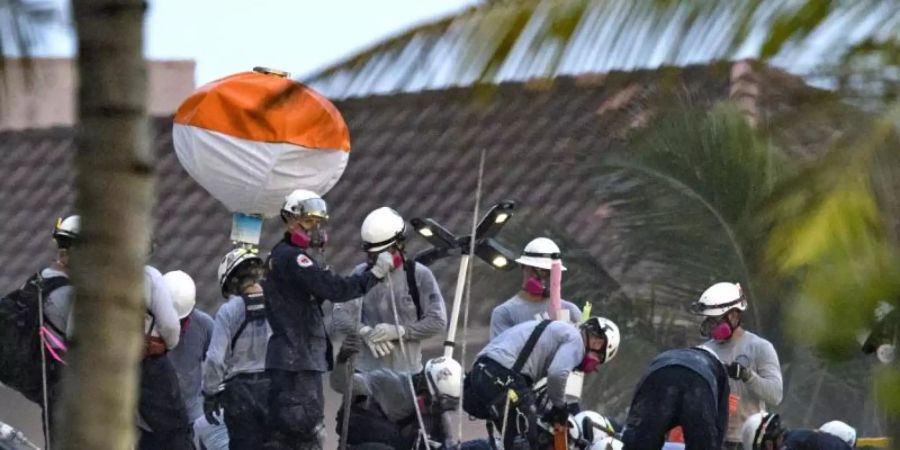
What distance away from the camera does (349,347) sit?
1266 centimetres

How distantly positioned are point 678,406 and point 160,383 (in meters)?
2.74

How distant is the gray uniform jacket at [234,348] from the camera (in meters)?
12.4

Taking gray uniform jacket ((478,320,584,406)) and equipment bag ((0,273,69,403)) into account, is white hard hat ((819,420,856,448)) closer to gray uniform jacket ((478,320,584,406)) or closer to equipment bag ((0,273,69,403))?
gray uniform jacket ((478,320,584,406))

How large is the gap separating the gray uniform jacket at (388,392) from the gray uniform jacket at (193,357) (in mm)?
1085

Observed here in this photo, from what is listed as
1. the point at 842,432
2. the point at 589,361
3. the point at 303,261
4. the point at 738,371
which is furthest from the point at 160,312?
the point at 842,432

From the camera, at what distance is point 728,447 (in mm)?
13523

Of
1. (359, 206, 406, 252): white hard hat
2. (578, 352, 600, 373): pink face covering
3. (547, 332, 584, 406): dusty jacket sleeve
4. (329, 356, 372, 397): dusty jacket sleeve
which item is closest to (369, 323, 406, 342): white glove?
(329, 356, 372, 397): dusty jacket sleeve

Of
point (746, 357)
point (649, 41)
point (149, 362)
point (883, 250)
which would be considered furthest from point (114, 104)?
point (746, 357)

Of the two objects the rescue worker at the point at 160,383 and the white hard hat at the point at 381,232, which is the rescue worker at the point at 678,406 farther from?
the rescue worker at the point at 160,383

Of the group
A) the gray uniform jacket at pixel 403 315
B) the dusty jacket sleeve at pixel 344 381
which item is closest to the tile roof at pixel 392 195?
the gray uniform jacket at pixel 403 315

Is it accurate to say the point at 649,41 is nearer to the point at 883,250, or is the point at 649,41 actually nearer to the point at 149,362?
the point at 883,250

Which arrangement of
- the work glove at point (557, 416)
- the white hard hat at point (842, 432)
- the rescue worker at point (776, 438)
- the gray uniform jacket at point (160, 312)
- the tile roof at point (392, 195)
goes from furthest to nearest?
the tile roof at point (392, 195)
the white hard hat at point (842, 432)
the rescue worker at point (776, 438)
the work glove at point (557, 416)
the gray uniform jacket at point (160, 312)

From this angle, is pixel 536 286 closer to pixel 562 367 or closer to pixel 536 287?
pixel 536 287

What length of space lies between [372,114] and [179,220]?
1697cm
